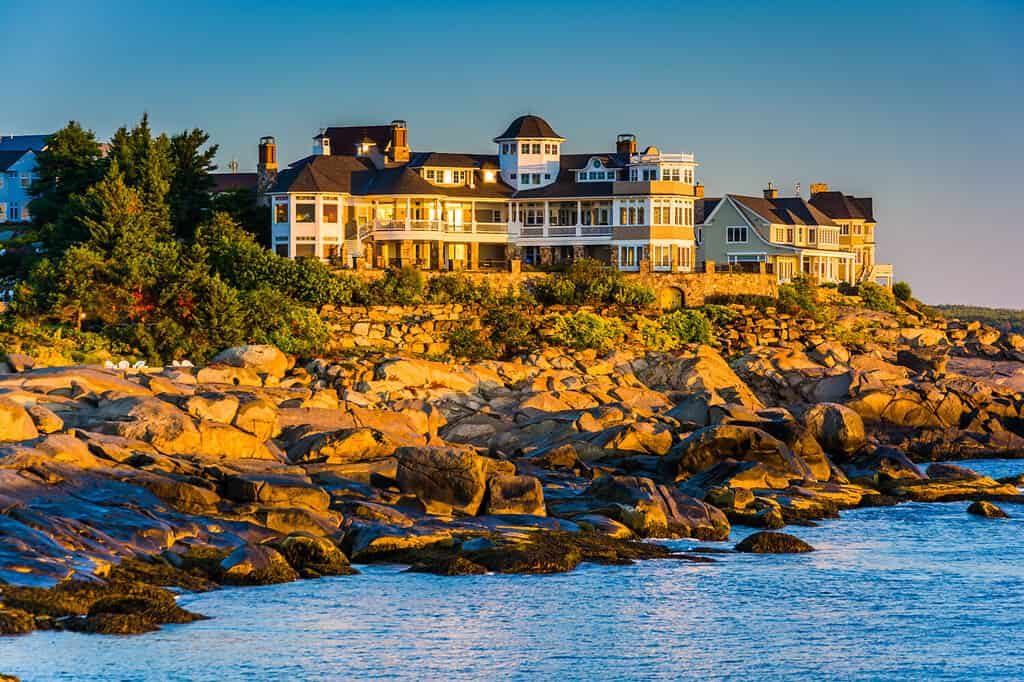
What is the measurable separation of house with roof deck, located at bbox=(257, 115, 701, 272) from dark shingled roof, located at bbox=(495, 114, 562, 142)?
0.10 metres

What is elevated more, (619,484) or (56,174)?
(56,174)

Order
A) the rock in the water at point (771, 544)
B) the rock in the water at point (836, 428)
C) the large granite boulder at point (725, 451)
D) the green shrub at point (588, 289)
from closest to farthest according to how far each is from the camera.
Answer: the rock in the water at point (771, 544)
the large granite boulder at point (725, 451)
the rock in the water at point (836, 428)
the green shrub at point (588, 289)

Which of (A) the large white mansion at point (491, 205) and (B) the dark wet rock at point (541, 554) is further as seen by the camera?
(A) the large white mansion at point (491, 205)

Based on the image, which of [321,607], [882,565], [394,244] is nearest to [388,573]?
[321,607]

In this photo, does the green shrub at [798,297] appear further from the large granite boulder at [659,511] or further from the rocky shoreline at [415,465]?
the large granite boulder at [659,511]

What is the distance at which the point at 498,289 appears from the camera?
69250 millimetres

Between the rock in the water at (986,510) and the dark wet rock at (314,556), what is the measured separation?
18715 millimetres

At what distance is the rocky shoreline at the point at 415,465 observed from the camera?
30.9 m

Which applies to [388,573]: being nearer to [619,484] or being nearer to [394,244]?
[619,484]

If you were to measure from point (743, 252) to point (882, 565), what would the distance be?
182 ft

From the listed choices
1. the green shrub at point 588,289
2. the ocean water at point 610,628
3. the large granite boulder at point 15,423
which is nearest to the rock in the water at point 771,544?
the ocean water at point 610,628

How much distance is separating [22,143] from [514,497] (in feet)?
255

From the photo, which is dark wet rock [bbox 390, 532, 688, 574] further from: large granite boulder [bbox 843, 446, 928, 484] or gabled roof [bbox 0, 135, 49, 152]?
gabled roof [bbox 0, 135, 49, 152]

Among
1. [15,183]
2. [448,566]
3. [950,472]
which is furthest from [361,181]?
[448,566]
